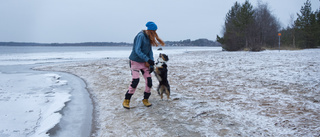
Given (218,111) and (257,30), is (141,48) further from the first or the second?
(257,30)

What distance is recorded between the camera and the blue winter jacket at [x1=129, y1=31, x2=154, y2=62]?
12.8ft

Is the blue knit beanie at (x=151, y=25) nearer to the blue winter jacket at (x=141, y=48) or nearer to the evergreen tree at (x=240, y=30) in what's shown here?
the blue winter jacket at (x=141, y=48)

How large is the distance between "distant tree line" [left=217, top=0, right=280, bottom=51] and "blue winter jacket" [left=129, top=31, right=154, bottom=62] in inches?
1180

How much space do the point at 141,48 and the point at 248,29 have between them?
34785 mm

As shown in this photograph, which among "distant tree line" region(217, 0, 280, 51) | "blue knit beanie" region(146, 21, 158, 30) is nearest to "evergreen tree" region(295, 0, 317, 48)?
"distant tree line" region(217, 0, 280, 51)

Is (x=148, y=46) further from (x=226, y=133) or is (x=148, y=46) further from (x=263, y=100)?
(x=263, y=100)

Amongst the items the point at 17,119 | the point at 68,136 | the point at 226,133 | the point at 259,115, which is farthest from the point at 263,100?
the point at 17,119

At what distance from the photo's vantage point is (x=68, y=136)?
313 centimetres

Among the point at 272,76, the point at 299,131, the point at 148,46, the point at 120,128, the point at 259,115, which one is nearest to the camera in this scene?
the point at 299,131

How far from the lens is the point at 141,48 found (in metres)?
4.09

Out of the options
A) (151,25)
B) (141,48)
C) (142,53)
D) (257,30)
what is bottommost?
(142,53)

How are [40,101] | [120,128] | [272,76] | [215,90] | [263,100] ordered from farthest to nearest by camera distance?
[272,76] < [215,90] < [40,101] < [263,100] < [120,128]

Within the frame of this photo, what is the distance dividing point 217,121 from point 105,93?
3526 mm

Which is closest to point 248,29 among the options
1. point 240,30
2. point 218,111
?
point 240,30
